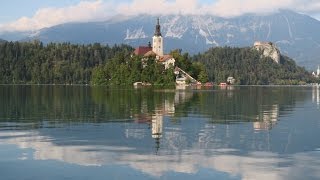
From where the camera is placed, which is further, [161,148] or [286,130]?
[286,130]

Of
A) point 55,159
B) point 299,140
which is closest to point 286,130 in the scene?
point 299,140

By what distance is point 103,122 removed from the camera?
36156 millimetres

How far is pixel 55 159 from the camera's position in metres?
21.0

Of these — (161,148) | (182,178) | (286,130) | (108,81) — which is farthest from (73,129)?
(108,81)

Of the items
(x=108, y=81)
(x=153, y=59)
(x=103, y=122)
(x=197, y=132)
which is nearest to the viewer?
(x=197, y=132)

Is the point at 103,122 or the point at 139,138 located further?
the point at 103,122

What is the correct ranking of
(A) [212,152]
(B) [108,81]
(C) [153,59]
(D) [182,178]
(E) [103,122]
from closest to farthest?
(D) [182,178], (A) [212,152], (E) [103,122], (C) [153,59], (B) [108,81]

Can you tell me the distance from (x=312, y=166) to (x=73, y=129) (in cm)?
1569

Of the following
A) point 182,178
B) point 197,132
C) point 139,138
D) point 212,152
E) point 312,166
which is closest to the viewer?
point 182,178

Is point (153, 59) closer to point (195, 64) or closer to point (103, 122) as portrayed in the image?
point (195, 64)

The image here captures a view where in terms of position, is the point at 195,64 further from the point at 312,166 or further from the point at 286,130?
the point at 312,166

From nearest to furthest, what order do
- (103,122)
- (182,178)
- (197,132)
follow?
(182,178)
(197,132)
(103,122)

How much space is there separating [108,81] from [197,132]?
160 m

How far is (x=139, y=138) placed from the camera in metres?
27.1
